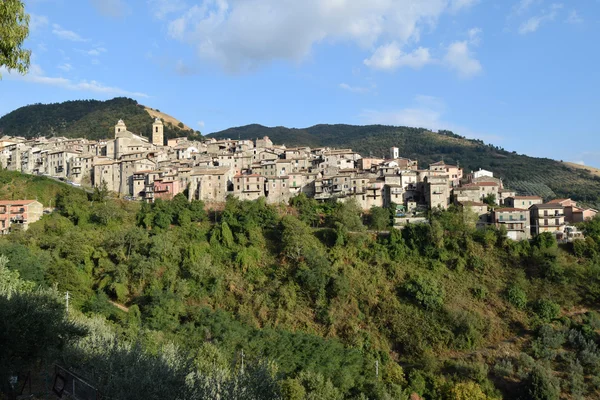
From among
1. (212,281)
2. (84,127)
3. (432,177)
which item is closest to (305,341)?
(212,281)

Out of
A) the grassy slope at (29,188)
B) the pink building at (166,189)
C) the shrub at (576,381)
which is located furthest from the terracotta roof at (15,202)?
the shrub at (576,381)

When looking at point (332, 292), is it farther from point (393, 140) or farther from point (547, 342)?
point (393, 140)

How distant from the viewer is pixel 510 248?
1608 inches

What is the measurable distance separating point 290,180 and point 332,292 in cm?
1906

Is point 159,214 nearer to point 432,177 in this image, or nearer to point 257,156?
point 257,156

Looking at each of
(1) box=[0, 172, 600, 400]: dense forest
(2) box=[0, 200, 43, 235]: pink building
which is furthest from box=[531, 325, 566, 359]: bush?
(2) box=[0, 200, 43, 235]: pink building

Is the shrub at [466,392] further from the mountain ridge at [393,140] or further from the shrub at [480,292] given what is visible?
the mountain ridge at [393,140]

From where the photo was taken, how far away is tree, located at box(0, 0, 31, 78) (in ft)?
28.7

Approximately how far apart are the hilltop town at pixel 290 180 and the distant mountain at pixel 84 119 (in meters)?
31.2

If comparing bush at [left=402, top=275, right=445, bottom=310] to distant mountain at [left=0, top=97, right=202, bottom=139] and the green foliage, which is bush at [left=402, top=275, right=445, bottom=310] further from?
distant mountain at [left=0, top=97, right=202, bottom=139]

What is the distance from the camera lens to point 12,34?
8836mm

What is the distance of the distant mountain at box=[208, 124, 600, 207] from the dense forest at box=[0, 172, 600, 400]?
41.3 metres

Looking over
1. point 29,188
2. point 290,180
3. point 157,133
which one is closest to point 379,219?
point 290,180

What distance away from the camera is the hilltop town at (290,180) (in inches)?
1831
